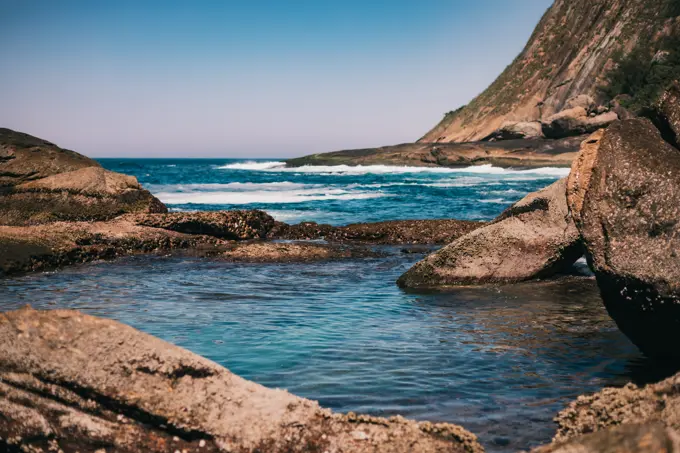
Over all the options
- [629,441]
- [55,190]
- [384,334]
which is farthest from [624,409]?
[55,190]

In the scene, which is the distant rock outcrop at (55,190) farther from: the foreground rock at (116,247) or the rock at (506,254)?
the rock at (506,254)

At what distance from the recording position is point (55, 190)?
15711mm

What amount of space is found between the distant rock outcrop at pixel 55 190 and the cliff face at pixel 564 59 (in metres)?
69.5

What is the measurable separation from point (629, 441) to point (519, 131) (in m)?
80.3

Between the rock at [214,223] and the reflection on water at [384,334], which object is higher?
the rock at [214,223]

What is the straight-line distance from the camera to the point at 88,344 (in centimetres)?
354

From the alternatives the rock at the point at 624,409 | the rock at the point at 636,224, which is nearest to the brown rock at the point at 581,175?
the rock at the point at 636,224

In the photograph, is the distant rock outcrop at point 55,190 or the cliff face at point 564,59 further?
the cliff face at point 564,59

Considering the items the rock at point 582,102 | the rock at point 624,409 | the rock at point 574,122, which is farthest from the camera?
the rock at point 582,102

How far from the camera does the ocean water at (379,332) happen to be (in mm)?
5008

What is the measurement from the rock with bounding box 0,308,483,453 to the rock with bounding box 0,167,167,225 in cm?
1259

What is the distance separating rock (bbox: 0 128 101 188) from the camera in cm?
1614

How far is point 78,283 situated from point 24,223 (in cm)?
561

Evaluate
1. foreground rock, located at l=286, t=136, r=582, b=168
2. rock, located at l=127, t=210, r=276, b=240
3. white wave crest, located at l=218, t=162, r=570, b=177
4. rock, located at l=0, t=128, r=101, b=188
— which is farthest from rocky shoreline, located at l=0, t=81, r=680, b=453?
foreground rock, located at l=286, t=136, r=582, b=168
